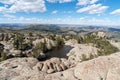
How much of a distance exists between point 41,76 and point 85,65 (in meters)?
17.0

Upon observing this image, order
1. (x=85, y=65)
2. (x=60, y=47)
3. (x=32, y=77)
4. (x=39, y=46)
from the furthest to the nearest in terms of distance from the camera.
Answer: (x=60, y=47) < (x=39, y=46) < (x=85, y=65) < (x=32, y=77)

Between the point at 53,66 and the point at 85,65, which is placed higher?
the point at 85,65

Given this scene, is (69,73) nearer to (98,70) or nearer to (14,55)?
(98,70)

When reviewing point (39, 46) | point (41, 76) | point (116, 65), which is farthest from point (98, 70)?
point (39, 46)

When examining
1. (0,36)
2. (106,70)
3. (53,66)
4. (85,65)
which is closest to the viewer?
(106,70)

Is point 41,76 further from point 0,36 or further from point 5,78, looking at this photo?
→ point 0,36

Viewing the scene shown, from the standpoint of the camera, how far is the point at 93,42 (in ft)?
552

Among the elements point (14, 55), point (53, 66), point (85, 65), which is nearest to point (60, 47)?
point (14, 55)

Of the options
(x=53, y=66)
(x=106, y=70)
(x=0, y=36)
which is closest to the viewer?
(x=106, y=70)

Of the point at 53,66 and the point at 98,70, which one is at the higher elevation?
the point at 98,70

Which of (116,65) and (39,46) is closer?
(116,65)

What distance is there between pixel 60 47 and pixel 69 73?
346 ft

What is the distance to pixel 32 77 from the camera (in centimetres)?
4834

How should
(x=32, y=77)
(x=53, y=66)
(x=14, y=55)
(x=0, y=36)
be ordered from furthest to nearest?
(x=0, y=36), (x=14, y=55), (x=53, y=66), (x=32, y=77)
